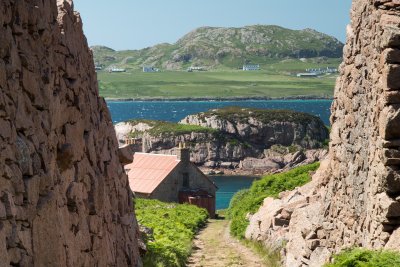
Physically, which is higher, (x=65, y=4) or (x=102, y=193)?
(x=65, y=4)

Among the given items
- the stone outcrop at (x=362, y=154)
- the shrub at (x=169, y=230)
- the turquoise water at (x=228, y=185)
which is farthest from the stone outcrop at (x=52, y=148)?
the turquoise water at (x=228, y=185)

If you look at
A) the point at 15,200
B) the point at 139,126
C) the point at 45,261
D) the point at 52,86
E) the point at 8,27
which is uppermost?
the point at 8,27

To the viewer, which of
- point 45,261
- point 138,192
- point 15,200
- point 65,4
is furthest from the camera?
point 138,192

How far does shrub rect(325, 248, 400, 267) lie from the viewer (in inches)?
388

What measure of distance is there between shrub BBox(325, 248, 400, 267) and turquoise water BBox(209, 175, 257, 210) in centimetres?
6069

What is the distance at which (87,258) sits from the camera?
11367mm

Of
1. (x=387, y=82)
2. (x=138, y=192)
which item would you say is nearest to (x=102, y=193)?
(x=387, y=82)

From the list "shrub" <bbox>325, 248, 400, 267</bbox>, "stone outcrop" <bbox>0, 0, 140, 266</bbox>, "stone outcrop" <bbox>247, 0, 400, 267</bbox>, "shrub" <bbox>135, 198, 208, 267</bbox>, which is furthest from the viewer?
"shrub" <bbox>135, 198, 208, 267</bbox>

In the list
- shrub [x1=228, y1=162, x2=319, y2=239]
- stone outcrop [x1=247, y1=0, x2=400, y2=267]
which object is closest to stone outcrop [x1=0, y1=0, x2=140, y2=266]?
stone outcrop [x1=247, y1=0, x2=400, y2=267]

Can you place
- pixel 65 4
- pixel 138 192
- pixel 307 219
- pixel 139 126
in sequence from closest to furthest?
pixel 65 4, pixel 307 219, pixel 138 192, pixel 139 126

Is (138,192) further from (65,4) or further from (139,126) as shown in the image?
(139,126)

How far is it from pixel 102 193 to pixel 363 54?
5355 mm

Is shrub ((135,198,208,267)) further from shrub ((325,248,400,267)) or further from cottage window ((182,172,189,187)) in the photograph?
cottage window ((182,172,189,187))

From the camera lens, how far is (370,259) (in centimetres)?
1026
